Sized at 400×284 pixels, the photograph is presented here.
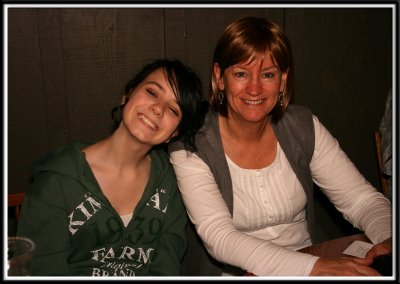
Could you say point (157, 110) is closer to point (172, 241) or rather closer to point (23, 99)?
point (172, 241)

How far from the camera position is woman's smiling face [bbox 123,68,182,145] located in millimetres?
1669

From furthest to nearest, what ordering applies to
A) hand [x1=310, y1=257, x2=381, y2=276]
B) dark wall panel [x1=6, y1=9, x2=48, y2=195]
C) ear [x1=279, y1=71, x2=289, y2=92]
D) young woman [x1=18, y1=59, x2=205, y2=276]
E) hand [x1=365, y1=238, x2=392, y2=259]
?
dark wall panel [x1=6, y1=9, x2=48, y2=195] < ear [x1=279, y1=71, x2=289, y2=92] < young woman [x1=18, y1=59, x2=205, y2=276] < hand [x1=365, y1=238, x2=392, y2=259] < hand [x1=310, y1=257, x2=381, y2=276]

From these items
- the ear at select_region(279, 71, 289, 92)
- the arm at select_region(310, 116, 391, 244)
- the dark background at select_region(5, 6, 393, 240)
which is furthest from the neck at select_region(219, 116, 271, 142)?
the dark background at select_region(5, 6, 393, 240)

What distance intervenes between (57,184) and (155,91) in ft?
1.63

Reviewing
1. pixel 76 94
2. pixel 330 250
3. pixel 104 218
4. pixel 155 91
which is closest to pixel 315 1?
pixel 155 91

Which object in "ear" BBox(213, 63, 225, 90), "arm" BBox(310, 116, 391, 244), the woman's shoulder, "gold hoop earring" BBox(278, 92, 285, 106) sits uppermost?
"ear" BBox(213, 63, 225, 90)

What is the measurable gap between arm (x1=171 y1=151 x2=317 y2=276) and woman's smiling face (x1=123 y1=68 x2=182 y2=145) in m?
0.15

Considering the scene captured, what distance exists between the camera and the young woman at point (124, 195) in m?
1.58

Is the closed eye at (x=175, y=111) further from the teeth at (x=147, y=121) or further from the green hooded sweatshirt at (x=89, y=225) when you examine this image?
the green hooded sweatshirt at (x=89, y=225)

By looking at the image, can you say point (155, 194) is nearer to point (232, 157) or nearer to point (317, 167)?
point (232, 157)

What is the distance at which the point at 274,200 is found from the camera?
186 centimetres

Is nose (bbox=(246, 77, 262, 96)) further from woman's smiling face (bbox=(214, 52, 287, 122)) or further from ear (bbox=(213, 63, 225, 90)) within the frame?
ear (bbox=(213, 63, 225, 90))

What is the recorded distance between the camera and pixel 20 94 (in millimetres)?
2219

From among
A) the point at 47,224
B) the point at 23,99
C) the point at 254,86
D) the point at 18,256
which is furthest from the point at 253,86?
the point at 23,99
